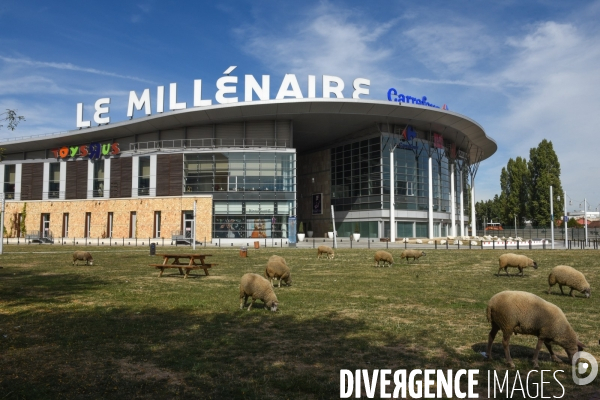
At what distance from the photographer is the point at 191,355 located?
8.30 metres

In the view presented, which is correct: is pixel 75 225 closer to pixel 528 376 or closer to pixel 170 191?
pixel 170 191

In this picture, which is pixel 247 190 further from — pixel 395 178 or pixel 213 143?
pixel 395 178

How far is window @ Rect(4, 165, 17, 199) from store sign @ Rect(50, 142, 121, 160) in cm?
889

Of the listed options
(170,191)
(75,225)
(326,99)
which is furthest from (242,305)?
(75,225)

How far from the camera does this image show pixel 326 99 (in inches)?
2306

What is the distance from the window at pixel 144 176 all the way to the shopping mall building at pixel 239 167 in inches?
5.6

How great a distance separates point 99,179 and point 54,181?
29.8 ft

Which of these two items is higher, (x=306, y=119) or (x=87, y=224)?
(x=306, y=119)

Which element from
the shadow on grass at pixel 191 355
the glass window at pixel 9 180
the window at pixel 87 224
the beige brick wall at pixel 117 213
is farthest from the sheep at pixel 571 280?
the glass window at pixel 9 180

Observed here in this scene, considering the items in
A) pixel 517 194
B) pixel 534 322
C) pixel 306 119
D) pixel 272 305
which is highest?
pixel 306 119

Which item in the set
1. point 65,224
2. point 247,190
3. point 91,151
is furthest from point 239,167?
point 65,224

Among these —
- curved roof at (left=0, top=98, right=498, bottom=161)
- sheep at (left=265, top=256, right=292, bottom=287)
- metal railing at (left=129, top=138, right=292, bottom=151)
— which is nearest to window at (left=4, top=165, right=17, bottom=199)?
curved roof at (left=0, top=98, right=498, bottom=161)

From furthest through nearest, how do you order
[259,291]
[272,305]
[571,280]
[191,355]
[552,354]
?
[571,280], [259,291], [272,305], [191,355], [552,354]

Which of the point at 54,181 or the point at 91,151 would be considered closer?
the point at 91,151
